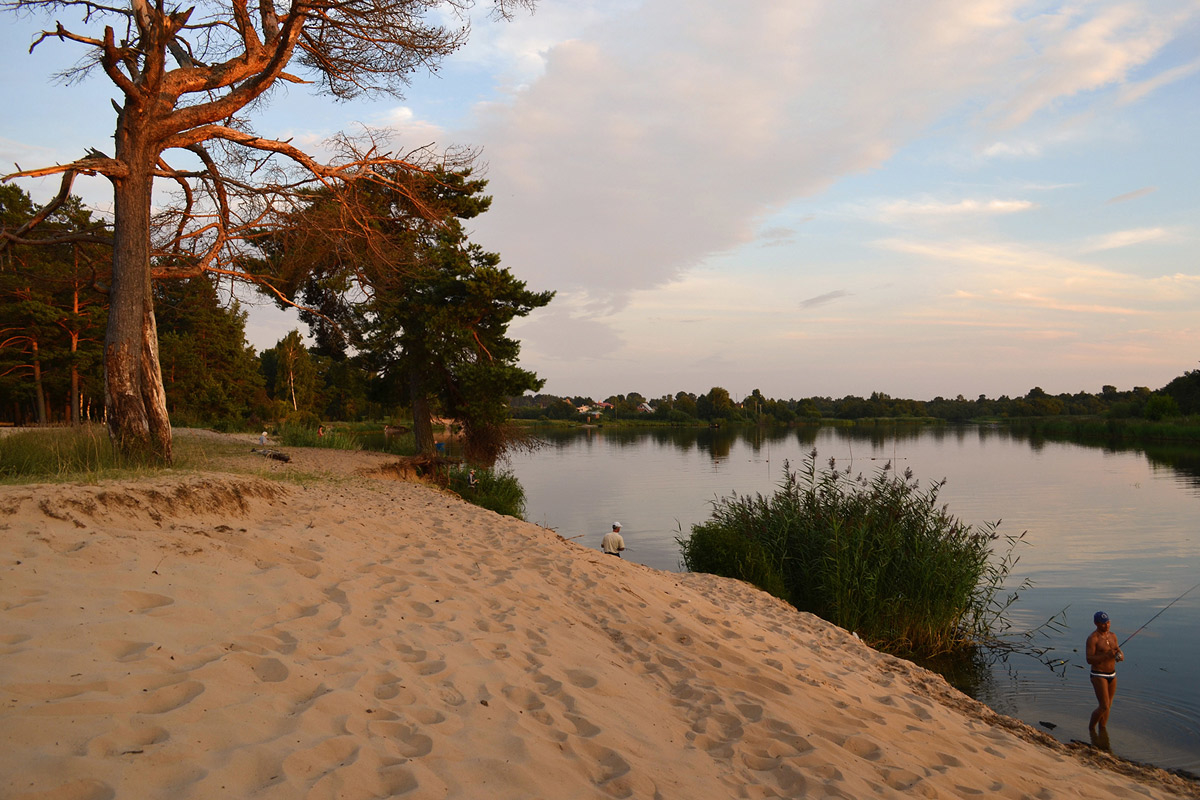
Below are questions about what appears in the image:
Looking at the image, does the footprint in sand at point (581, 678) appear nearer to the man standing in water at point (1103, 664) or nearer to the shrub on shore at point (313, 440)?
the man standing in water at point (1103, 664)

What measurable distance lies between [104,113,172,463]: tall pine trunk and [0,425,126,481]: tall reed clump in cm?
35

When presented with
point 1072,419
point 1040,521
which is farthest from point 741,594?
point 1072,419

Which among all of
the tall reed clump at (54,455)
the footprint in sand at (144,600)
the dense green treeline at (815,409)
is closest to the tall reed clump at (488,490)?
the tall reed clump at (54,455)

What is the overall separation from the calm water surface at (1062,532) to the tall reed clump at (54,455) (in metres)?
9.57

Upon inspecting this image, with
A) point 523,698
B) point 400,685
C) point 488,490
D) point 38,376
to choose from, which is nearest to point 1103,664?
point 523,698

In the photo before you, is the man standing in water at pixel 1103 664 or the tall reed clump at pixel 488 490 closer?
the man standing in water at pixel 1103 664

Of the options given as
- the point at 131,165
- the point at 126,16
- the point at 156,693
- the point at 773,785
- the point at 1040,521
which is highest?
the point at 126,16

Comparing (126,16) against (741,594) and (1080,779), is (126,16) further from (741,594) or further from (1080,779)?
(1080,779)

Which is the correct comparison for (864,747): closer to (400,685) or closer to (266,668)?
(400,685)

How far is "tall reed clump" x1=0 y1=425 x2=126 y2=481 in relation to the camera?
305 inches

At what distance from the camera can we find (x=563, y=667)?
4750 mm

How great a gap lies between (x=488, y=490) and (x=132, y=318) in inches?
465

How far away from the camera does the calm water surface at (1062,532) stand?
350 inches

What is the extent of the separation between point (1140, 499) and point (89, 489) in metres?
32.7
